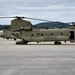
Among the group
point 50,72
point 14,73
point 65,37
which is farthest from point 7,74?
point 65,37

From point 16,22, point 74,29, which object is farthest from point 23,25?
point 74,29

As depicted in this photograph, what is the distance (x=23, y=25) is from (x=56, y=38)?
4.70 metres

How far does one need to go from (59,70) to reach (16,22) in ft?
101

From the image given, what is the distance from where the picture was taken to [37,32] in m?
42.5

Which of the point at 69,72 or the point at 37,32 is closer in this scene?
the point at 69,72

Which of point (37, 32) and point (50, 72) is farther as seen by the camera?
point (37, 32)

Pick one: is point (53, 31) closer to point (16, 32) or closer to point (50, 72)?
point (16, 32)

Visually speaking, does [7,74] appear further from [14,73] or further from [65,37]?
[65,37]

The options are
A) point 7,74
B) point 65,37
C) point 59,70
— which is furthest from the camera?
point 65,37

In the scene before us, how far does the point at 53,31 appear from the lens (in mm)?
42500

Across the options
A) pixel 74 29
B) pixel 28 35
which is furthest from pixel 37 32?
pixel 74 29

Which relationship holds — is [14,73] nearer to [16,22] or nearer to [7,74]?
[7,74]

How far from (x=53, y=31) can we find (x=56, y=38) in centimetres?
101

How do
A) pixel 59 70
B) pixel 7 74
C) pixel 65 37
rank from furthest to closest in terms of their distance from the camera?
pixel 65 37 → pixel 59 70 → pixel 7 74
